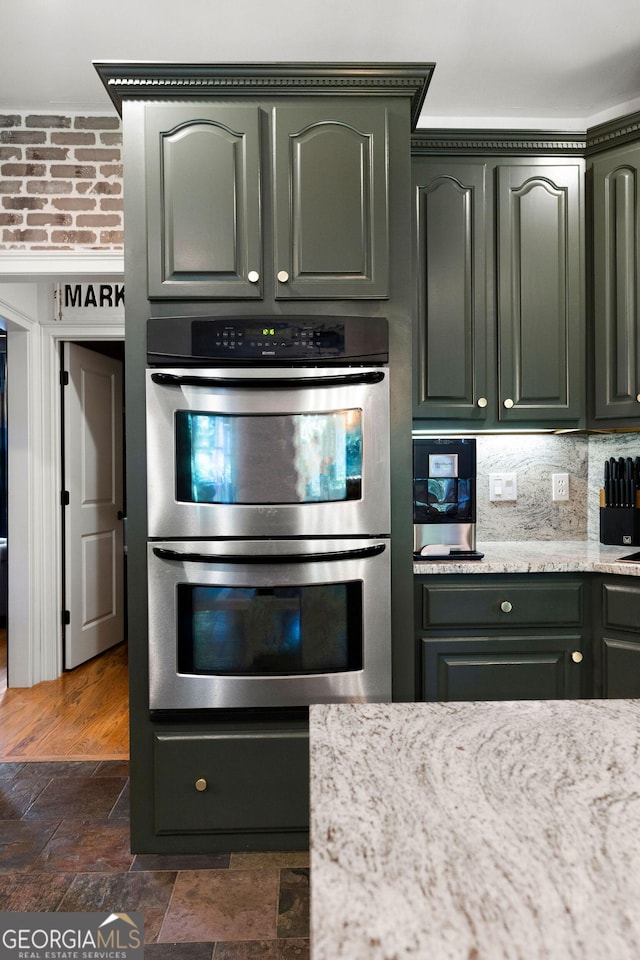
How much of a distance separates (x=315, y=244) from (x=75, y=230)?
55.2 inches

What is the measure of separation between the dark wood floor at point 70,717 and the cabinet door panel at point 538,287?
2400 millimetres

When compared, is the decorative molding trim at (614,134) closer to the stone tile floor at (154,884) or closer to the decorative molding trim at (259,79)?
the decorative molding trim at (259,79)

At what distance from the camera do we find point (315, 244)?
2.13 meters

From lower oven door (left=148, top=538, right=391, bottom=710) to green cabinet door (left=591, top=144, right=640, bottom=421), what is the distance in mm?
1266

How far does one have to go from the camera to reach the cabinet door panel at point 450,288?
2676 millimetres

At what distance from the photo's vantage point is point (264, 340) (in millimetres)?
2100

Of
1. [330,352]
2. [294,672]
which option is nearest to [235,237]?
[330,352]

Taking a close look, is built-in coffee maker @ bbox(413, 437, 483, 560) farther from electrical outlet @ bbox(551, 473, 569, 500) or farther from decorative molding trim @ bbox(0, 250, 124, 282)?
decorative molding trim @ bbox(0, 250, 124, 282)

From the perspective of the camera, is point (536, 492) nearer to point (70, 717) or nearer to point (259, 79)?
point (259, 79)

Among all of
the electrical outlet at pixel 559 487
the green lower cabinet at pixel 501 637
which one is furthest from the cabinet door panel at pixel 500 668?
the electrical outlet at pixel 559 487

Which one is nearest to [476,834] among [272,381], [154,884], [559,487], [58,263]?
[272,381]

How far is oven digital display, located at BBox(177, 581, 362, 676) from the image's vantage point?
2.12 m

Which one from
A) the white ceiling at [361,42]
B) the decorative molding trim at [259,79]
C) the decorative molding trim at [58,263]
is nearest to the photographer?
the decorative molding trim at [259,79]

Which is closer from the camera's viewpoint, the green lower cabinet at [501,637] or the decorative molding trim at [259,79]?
the decorative molding trim at [259,79]
